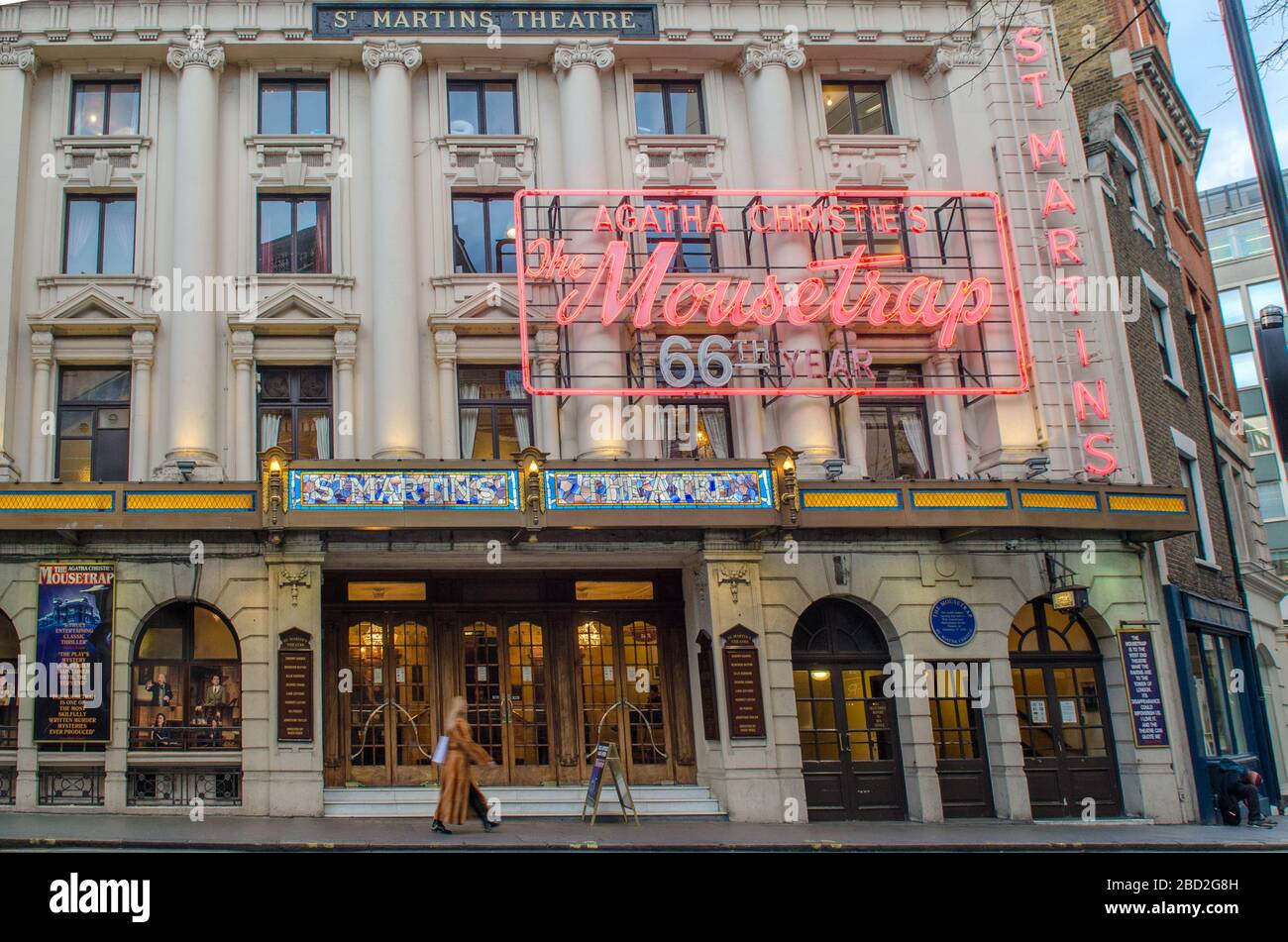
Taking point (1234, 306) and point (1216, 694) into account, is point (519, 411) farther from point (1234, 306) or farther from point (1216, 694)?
point (1234, 306)

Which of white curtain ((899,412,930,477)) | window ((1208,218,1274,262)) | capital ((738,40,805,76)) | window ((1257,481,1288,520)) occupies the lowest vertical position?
white curtain ((899,412,930,477))

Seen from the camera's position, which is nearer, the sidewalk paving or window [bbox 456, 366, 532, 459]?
the sidewalk paving

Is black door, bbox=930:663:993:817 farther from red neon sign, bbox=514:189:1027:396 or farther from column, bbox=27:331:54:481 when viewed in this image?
column, bbox=27:331:54:481

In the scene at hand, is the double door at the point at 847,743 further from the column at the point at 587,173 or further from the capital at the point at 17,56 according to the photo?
the capital at the point at 17,56

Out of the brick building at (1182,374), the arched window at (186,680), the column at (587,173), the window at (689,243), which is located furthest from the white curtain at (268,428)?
the brick building at (1182,374)

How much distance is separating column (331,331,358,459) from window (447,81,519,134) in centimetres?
544

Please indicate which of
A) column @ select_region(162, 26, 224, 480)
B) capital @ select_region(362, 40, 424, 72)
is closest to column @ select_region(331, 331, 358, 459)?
column @ select_region(162, 26, 224, 480)

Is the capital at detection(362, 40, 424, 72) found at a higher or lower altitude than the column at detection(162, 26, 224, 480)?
higher

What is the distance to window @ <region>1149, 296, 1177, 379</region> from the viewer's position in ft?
90.4

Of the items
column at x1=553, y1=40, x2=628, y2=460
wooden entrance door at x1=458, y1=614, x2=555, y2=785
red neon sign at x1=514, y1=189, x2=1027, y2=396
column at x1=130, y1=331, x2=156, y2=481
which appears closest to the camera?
column at x1=130, y1=331, x2=156, y2=481

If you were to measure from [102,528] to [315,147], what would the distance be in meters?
9.19

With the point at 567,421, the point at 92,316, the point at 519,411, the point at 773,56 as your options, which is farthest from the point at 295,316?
the point at 773,56

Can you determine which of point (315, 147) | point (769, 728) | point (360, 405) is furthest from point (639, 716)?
point (315, 147)

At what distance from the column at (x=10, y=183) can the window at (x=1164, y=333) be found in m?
24.3
